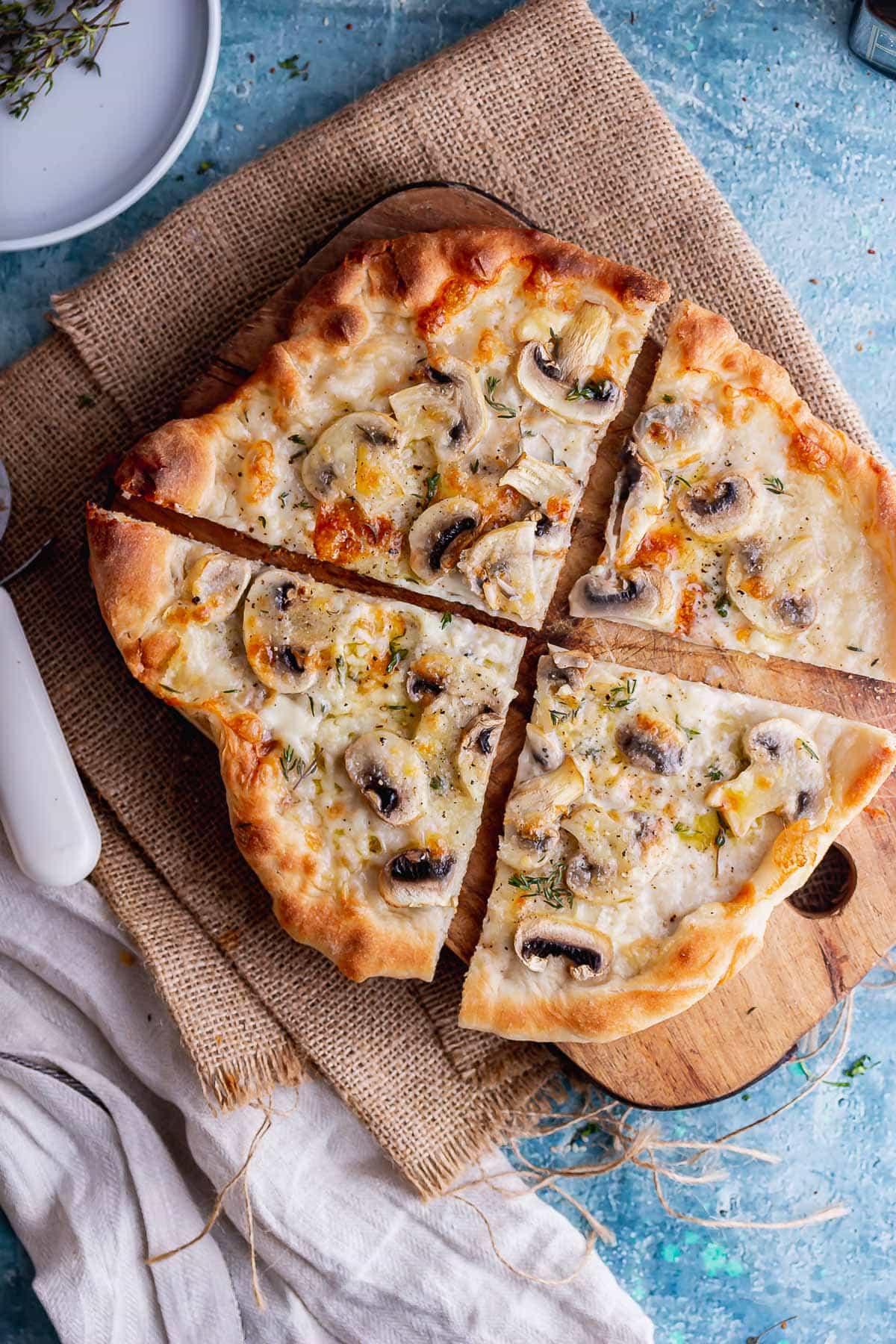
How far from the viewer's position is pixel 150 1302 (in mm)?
5215

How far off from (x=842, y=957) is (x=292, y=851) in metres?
2.44

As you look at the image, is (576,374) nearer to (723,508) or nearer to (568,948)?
(723,508)

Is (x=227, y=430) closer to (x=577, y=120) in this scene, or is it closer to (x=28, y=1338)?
(x=577, y=120)

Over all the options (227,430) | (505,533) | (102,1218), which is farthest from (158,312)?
(102,1218)

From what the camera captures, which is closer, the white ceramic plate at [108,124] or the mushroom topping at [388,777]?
the mushroom topping at [388,777]

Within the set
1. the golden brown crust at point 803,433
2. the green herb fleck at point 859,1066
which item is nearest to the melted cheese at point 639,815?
the golden brown crust at point 803,433

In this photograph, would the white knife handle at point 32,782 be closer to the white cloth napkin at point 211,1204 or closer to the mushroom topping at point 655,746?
the white cloth napkin at point 211,1204

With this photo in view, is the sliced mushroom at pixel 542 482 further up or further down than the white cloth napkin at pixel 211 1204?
further up

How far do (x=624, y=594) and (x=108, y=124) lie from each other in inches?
123

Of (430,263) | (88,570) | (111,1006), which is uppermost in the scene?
(430,263)

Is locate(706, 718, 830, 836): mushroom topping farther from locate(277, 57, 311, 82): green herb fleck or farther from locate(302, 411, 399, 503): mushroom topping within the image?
locate(277, 57, 311, 82): green herb fleck

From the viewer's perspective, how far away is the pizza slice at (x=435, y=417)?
16.1 ft

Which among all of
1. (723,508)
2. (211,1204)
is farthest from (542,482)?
(211,1204)

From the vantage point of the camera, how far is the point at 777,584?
4961mm
